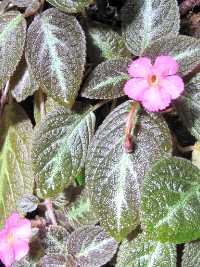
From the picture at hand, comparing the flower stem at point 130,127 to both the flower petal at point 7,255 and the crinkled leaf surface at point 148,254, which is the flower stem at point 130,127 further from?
the flower petal at point 7,255

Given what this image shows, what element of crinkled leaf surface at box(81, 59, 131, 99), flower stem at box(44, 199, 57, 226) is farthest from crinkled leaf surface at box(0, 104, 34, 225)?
crinkled leaf surface at box(81, 59, 131, 99)

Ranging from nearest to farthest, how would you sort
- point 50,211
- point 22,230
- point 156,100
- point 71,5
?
1. point 156,100
2. point 71,5
3. point 22,230
4. point 50,211

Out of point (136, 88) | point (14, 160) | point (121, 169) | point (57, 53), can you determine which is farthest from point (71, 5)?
point (14, 160)

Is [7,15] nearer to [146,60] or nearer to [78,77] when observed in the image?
[78,77]

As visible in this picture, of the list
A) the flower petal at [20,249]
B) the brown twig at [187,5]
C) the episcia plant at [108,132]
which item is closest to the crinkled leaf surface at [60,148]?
the episcia plant at [108,132]

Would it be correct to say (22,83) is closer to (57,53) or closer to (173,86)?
(57,53)

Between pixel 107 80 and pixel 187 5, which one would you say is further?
pixel 187 5
